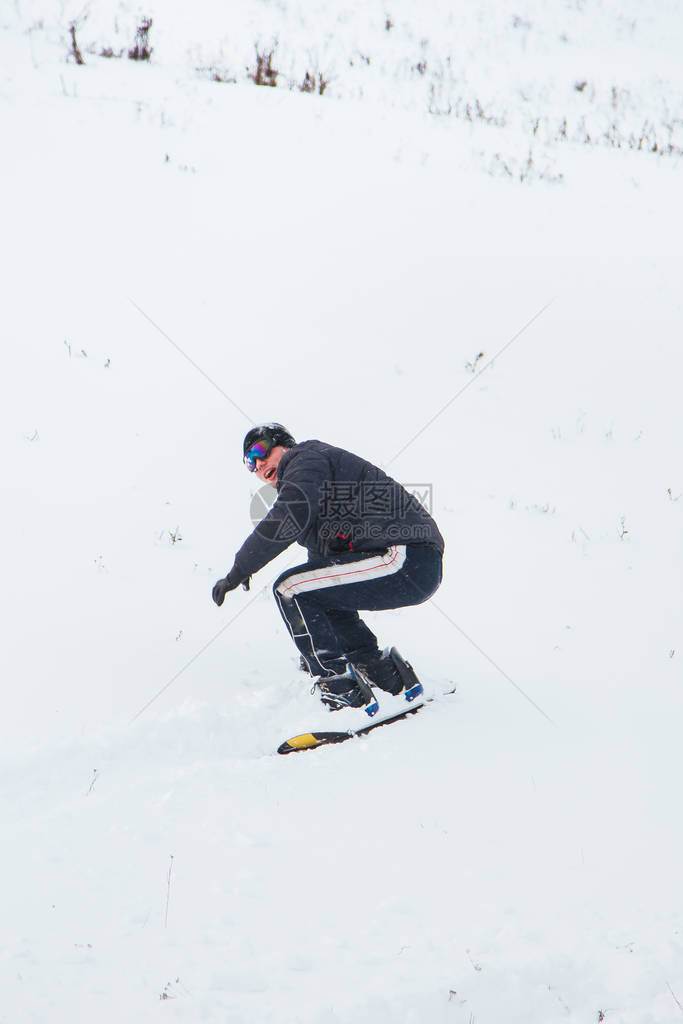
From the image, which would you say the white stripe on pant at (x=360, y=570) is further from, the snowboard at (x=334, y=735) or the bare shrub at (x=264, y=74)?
the bare shrub at (x=264, y=74)

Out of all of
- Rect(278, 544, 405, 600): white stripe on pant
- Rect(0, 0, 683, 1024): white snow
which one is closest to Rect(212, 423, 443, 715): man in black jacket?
Rect(278, 544, 405, 600): white stripe on pant

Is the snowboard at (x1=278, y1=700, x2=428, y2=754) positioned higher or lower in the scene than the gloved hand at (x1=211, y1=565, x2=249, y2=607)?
lower

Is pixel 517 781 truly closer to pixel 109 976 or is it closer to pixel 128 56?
pixel 109 976

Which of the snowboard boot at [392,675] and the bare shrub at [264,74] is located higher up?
the bare shrub at [264,74]

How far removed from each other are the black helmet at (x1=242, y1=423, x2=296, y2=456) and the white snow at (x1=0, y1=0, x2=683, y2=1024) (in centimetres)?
166

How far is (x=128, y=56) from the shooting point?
1263 centimetres

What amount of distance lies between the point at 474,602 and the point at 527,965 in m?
3.43

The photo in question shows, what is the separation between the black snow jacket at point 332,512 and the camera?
3.80m

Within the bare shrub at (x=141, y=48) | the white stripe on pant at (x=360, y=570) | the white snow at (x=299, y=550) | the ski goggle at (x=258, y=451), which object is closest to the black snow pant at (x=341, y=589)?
the white stripe on pant at (x=360, y=570)

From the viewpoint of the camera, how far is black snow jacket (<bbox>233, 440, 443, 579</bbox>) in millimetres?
3805

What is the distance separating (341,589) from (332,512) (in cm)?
47

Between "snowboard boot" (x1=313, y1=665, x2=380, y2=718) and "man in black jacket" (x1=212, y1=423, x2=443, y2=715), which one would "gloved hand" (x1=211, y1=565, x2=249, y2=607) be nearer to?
"man in black jacket" (x1=212, y1=423, x2=443, y2=715)

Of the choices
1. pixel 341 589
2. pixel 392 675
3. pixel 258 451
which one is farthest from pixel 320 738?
pixel 258 451

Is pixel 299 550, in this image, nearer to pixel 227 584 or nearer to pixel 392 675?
pixel 392 675
